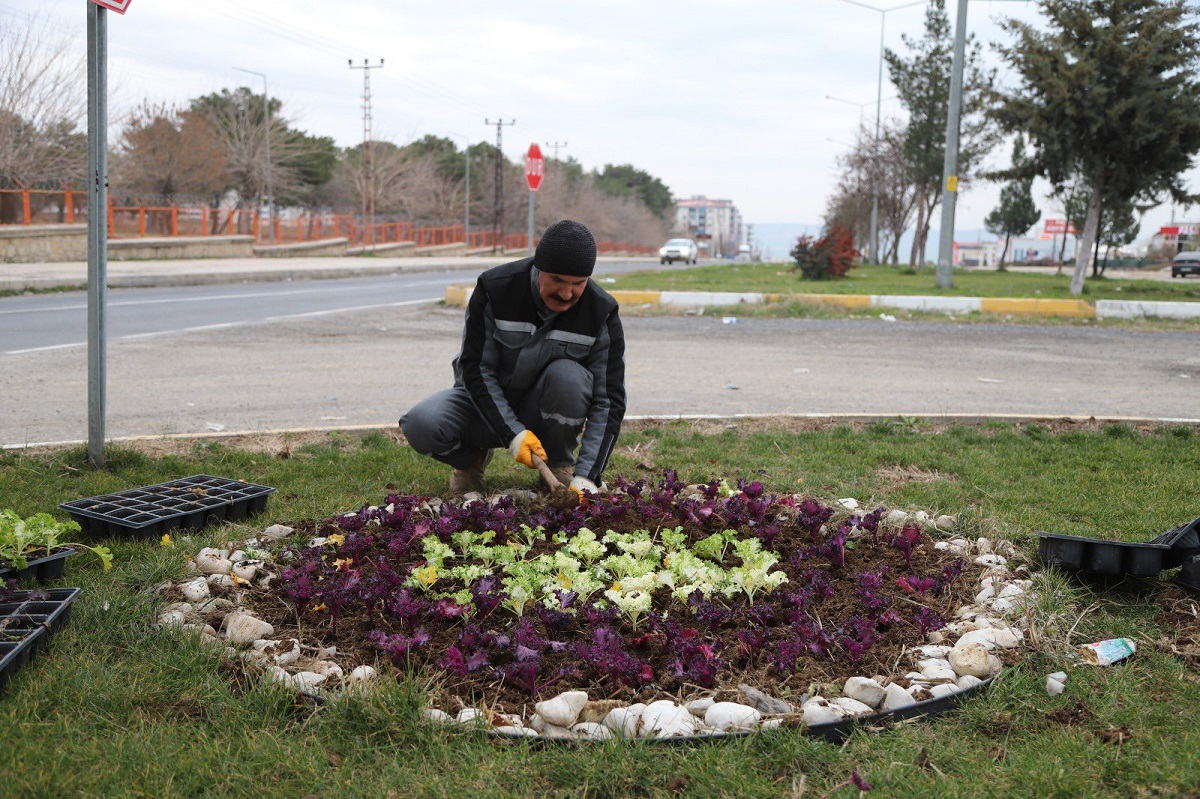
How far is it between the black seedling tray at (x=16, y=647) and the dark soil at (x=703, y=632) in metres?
0.63

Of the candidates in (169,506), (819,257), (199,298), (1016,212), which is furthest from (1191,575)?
(1016,212)

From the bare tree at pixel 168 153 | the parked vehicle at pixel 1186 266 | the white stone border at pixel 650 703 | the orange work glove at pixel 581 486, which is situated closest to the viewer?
the white stone border at pixel 650 703

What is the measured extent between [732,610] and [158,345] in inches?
336

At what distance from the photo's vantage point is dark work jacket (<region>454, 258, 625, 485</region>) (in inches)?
172

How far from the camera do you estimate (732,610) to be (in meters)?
3.21

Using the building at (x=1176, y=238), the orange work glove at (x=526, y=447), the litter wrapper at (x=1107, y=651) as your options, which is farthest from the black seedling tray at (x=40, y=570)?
the building at (x=1176, y=238)

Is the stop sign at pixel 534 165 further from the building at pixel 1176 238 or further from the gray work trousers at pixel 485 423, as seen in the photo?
the building at pixel 1176 238

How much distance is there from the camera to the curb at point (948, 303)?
50.3ft

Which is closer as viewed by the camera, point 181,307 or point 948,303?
point 181,307

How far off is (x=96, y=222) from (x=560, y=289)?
2.31 meters

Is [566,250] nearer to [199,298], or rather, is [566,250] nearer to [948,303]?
[948,303]

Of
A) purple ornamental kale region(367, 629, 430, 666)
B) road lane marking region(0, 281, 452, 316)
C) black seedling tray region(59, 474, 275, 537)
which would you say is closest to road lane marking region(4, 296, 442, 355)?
road lane marking region(0, 281, 452, 316)

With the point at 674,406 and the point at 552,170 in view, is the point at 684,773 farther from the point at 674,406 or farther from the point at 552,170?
the point at 552,170

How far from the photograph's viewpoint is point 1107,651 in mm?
2973
